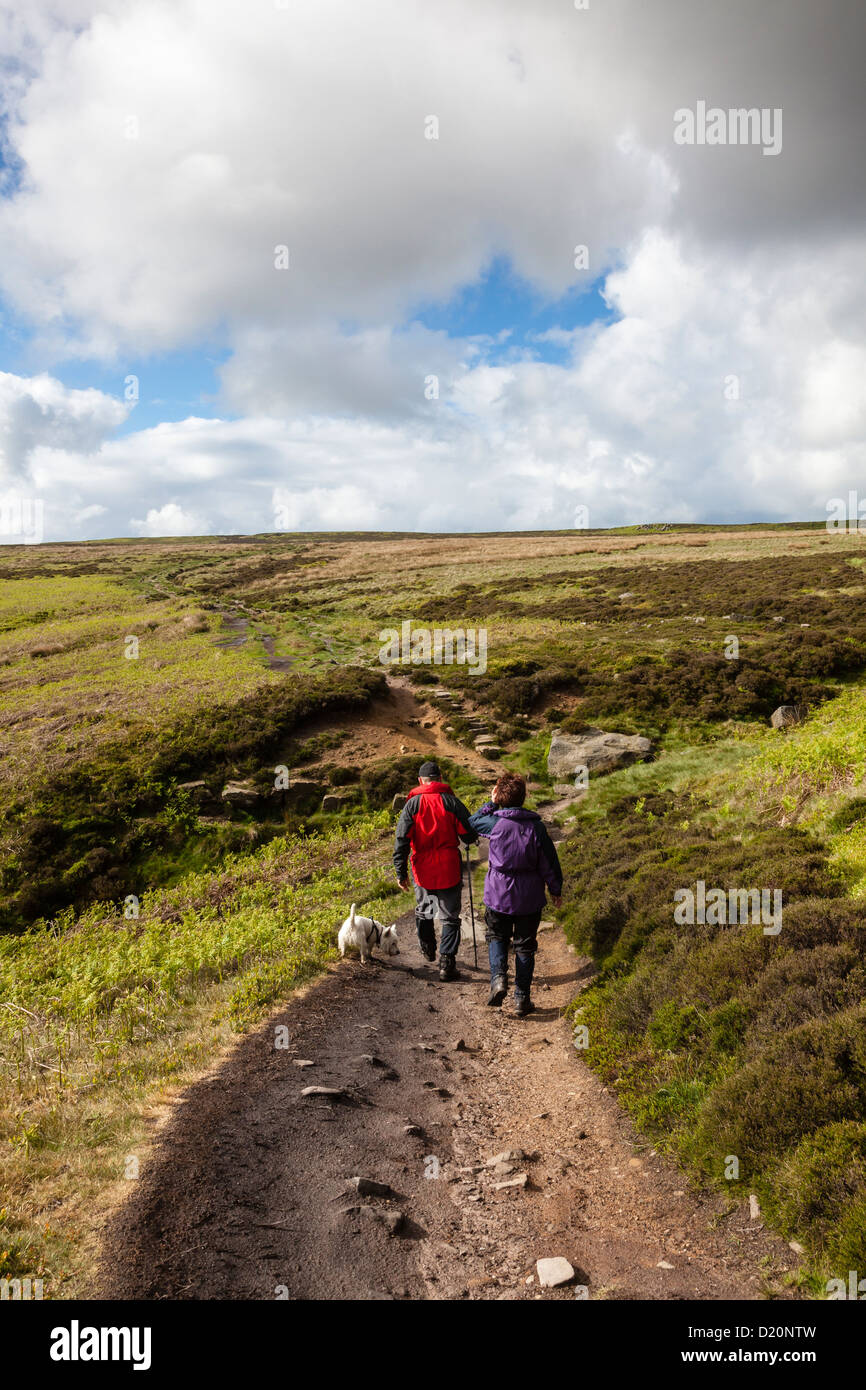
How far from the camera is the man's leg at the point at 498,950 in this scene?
30.5ft

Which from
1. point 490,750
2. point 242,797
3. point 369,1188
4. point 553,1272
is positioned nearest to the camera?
point 553,1272

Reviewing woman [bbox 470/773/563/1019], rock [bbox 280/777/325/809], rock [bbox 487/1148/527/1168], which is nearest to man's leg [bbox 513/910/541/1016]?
woman [bbox 470/773/563/1019]

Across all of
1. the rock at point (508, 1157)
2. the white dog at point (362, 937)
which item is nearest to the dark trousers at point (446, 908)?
the white dog at point (362, 937)

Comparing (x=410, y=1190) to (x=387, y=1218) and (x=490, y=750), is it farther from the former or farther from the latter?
(x=490, y=750)

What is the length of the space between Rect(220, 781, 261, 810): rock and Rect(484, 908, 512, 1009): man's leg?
38.4 ft

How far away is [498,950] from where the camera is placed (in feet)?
30.8

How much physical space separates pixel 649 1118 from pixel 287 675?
25253 millimetres

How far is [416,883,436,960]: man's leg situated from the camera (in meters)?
10.6

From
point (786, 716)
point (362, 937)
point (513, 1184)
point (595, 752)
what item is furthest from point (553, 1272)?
point (786, 716)

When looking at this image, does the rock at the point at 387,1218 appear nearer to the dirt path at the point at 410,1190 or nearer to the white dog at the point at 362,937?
the dirt path at the point at 410,1190

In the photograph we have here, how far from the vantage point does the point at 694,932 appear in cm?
836

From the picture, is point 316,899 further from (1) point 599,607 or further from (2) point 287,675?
(1) point 599,607

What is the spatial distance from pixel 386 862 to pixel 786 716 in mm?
15020

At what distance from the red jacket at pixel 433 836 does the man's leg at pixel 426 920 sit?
0.90 ft
